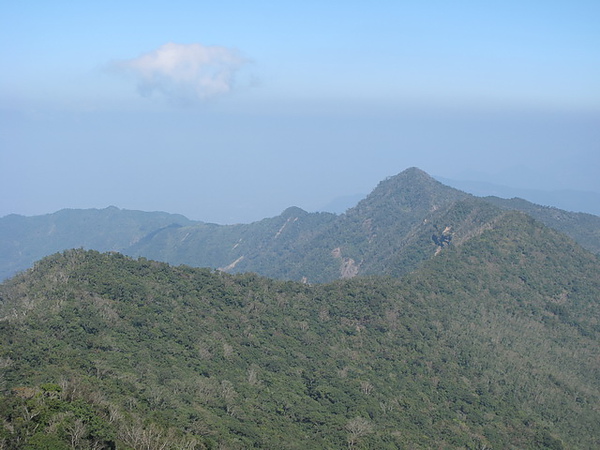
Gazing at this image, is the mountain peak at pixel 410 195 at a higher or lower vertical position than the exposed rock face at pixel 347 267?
higher

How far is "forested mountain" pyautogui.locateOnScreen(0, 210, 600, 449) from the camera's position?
42500 mm

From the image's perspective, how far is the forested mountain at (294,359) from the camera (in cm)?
4250

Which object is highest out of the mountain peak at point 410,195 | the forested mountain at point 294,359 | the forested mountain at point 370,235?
the mountain peak at point 410,195

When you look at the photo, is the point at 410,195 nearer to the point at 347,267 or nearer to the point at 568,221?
the point at 347,267

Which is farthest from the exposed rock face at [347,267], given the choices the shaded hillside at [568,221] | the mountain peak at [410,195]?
the shaded hillside at [568,221]

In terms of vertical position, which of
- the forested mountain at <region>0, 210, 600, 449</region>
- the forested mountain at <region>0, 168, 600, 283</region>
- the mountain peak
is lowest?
A: the forested mountain at <region>0, 210, 600, 449</region>

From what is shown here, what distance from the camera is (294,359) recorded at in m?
63.5

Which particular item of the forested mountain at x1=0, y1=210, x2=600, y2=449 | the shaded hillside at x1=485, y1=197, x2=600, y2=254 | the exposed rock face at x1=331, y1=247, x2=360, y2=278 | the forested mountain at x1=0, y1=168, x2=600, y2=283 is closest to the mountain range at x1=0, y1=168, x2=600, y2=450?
the forested mountain at x1=0, y1=210, x2=600, y2=449

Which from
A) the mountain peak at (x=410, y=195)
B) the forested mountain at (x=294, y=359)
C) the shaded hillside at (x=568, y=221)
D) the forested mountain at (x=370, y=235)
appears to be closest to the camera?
the forested mountain at (x=294, y=359)

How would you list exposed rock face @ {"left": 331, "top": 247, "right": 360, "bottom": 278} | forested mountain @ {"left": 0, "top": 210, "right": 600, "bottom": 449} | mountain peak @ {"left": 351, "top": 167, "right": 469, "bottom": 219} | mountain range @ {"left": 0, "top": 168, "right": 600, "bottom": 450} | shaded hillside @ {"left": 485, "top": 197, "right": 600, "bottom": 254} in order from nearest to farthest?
forested mountain @ {"left": 0, "top": 210, "right": 600, "bottom": 449}, mountain range @ {"left": 0, "top": 168, "right": 600, "bottom": 450}, exposed rock face @ {"left": 331, "top": 247, "right": 360, "bottom": 278}, shaded hillside @ {"left": 485, "top": 197, "right": 600, "bottom": 254}, mountain peak @ {"left": 351, "top": 167, "right": 469, "bottom": 219}

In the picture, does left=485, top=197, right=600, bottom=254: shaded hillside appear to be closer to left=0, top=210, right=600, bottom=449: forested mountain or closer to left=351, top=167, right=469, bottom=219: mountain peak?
left=351, top=167, right=469, bottom=219: mountain peak

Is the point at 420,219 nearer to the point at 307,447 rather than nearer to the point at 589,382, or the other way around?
the point at 589,382

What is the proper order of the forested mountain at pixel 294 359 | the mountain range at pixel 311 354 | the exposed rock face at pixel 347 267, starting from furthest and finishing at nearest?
the exposed rock face at pixel 347 267 → the mountain range at pixel 311 354 → the forested mountain at pixel 294 359

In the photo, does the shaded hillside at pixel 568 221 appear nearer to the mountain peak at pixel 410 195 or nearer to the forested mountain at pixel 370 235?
the forested mountain at pixel 370 235
